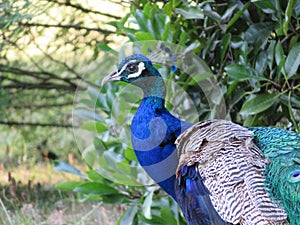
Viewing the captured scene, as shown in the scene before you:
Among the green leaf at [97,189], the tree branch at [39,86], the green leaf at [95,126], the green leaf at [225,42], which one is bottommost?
the green leaf at [97,189]

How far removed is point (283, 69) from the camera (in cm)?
214

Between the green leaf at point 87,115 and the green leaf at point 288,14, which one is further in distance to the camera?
the green leaf at point 87,115

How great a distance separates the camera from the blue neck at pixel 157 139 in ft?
6.79

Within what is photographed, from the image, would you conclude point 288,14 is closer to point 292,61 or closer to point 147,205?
point 292,61

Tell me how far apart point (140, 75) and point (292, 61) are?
532mm

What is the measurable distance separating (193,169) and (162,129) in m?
0.28

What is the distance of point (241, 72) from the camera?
222cm

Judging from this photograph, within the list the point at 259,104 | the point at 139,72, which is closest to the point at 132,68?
the point at 139,72

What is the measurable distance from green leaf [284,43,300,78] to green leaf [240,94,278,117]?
112 millimetres

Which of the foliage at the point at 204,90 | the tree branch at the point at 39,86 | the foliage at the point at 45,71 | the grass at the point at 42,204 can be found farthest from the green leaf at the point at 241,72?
the tree branch at the point at 39,86

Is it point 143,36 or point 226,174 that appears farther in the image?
point 143,36

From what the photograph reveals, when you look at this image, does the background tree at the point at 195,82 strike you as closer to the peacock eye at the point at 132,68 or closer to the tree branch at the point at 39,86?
the peacock eye at the point at 132,68

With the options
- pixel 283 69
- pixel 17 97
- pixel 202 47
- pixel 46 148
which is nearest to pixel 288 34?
pixel 283 69

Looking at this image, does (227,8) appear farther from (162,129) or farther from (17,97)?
(17,97)
